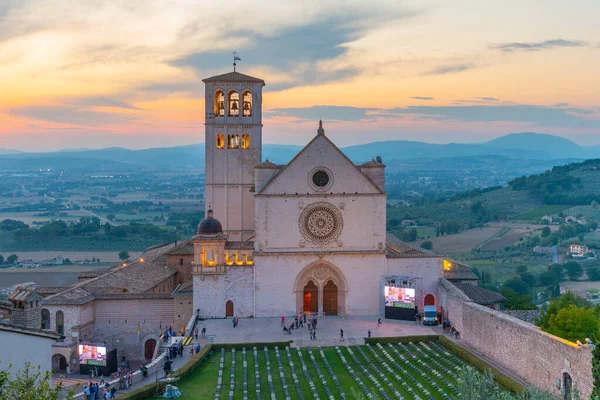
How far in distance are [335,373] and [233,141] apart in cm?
2518

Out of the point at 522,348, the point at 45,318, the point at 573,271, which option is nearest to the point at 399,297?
the point at 522,348

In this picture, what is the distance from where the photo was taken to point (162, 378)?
3238 cm

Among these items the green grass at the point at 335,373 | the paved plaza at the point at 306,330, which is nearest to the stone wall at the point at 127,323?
the paved plaza at the point at 306,330

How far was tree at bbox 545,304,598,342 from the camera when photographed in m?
33.6

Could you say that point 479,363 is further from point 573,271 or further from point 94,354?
point 573,271

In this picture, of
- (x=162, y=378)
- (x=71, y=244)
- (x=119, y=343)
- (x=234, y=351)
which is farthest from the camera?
(x=71, y=244)

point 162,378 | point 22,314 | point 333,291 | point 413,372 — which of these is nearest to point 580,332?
point 413,372

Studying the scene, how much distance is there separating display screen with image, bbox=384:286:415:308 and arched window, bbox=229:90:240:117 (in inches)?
748

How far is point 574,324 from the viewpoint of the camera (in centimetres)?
3391

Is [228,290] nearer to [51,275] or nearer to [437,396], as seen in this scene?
[437,396]

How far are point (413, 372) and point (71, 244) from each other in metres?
A: 102

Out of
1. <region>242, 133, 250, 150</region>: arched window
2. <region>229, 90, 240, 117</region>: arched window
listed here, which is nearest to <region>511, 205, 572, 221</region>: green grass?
<region>242, 133, 250, 150</region>: arched window

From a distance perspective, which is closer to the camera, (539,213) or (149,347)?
(149,347)

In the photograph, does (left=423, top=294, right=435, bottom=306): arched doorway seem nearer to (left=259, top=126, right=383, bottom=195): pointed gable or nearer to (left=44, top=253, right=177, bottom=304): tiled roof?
(left=259, top=126, right=383, bottom=195): pointed gable
